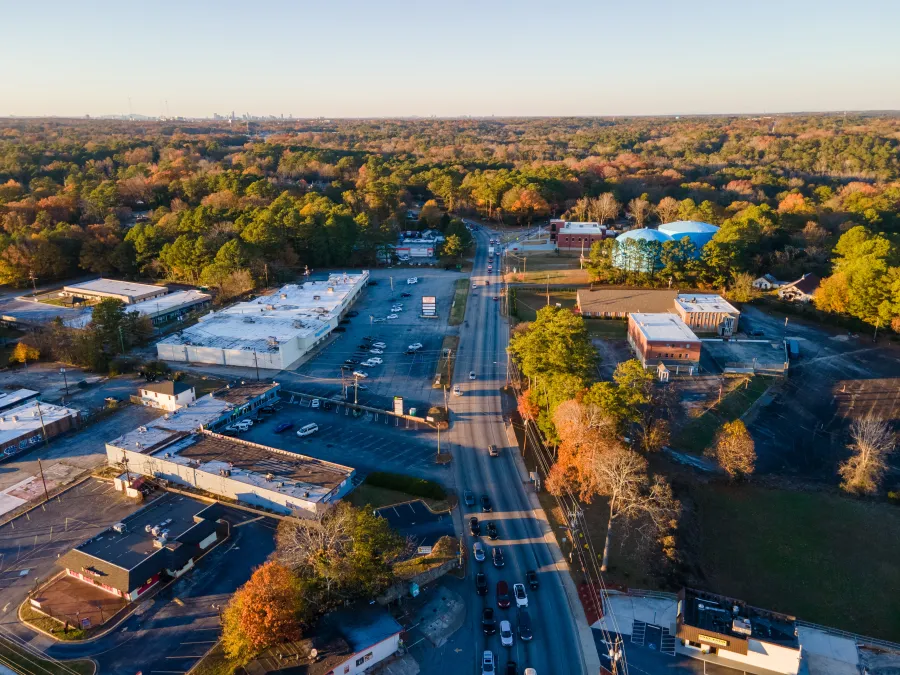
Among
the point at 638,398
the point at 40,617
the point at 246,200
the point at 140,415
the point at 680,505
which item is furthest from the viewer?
the point at 246,200

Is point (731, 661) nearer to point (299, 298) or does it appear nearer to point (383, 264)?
point (299, 298)

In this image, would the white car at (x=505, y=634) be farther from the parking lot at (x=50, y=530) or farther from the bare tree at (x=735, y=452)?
the parking lot at (x=50, y=530)

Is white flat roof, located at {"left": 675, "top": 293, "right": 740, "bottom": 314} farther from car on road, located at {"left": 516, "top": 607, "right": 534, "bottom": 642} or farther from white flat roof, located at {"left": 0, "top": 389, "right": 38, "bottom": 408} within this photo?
white flat roof, located at {"left": 0, "top": 389, "right": 38, "bottom": 408}

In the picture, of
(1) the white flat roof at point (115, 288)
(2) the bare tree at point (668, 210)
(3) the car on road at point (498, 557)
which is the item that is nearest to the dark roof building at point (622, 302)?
(2) the bare tree at point (668, 210)

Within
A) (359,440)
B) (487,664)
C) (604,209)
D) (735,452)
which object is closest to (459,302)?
(359,440)

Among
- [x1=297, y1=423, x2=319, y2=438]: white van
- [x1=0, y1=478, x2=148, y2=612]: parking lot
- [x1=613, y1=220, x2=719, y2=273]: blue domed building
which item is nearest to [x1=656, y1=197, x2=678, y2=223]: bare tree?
[x1=613, y1=220, x2=719, y2=273]: blue domed building

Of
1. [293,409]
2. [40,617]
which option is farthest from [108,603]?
[293,409]
